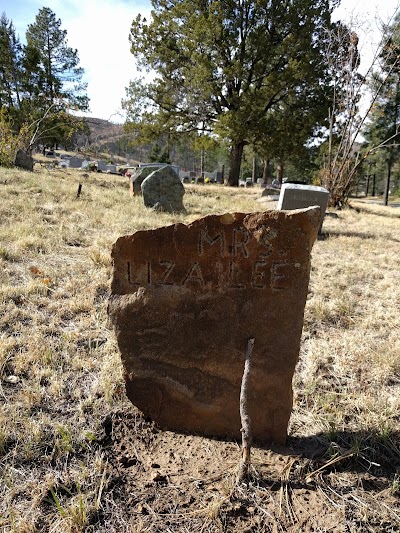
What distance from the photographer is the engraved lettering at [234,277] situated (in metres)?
2.13

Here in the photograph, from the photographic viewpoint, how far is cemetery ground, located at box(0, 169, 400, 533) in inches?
69.3

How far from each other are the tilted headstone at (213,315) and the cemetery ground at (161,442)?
0.19 m

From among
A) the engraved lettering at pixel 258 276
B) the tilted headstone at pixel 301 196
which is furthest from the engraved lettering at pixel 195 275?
the tilted headstone at pixel 301 196

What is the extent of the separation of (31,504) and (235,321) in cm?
126

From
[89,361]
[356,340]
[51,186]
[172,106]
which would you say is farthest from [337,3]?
[89,361]

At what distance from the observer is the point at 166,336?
224 centimetres

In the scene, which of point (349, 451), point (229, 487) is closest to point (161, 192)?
point (349, 451)

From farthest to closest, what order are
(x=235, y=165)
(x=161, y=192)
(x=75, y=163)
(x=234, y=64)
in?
(x=75, y=163) → (x=235, y=165) → (x=234, y=64) → (x=161, y=192)

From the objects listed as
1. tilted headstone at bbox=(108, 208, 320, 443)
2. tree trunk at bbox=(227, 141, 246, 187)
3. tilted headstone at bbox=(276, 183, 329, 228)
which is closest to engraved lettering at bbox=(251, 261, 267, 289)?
tilted headstone at bbox=(108, 208, 320, 443)

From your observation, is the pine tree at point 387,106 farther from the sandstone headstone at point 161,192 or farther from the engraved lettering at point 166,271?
the engraved lettering at point 166,271

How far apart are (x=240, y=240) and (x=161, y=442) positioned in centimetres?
119

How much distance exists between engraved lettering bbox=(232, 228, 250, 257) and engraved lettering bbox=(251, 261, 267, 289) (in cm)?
8

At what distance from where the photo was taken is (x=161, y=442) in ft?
7.22

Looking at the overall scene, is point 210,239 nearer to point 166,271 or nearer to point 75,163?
point 166,271
